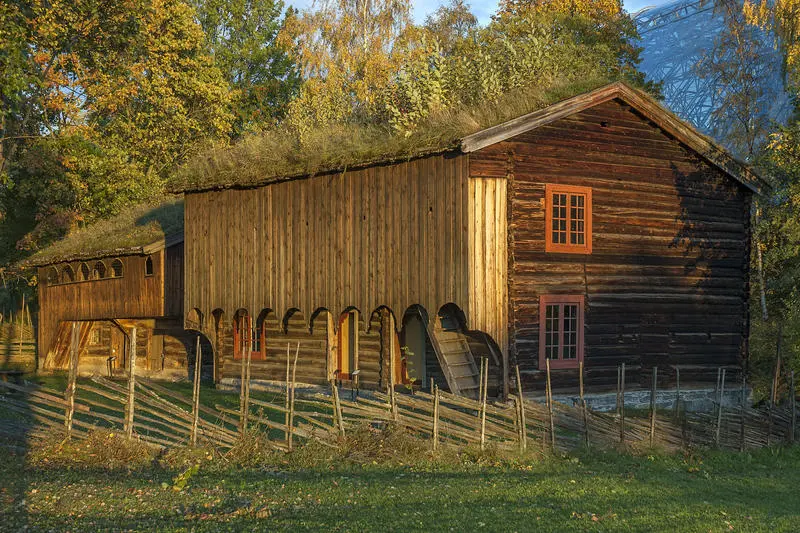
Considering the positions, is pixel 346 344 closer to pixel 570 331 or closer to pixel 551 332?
pixel 551 332

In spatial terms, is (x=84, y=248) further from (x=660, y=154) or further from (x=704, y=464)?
(x=704, y=464)

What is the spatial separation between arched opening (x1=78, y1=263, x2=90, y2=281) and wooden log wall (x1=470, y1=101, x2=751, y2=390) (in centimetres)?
1904

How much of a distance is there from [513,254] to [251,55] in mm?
38503

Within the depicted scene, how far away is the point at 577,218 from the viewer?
79.0ft

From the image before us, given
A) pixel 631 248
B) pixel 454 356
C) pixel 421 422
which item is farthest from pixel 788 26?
pixel 421 422

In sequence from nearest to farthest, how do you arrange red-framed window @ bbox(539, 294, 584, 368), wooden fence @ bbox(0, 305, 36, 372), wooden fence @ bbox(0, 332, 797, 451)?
1. wooden fence @ bbox(0, 332, 797, 451)
2. red-framed window @ bbox(539, 294, 584, 368)
3. wooden fence @ bbox(0, 305, 36, 372)

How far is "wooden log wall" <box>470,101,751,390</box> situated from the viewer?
23.1m

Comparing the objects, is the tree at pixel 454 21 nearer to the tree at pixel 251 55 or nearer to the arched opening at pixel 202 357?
the tree at pixel 251 55

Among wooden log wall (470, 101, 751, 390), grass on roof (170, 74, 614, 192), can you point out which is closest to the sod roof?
grass on roof (170, 74, 614, 192)

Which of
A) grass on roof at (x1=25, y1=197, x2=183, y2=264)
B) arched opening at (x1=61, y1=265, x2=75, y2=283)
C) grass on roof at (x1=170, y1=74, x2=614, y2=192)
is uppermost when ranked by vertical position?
grass on roof at (x1=170, y1=74, x2=614, y2=192)

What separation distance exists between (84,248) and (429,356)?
15649 mm

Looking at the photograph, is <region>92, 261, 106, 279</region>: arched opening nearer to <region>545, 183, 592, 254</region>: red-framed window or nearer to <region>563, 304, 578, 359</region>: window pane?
<region>545, 183, 592, 254</region>: red-framed window

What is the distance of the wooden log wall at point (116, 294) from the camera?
3234 cm

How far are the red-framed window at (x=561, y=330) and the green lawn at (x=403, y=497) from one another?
20.1 feet
